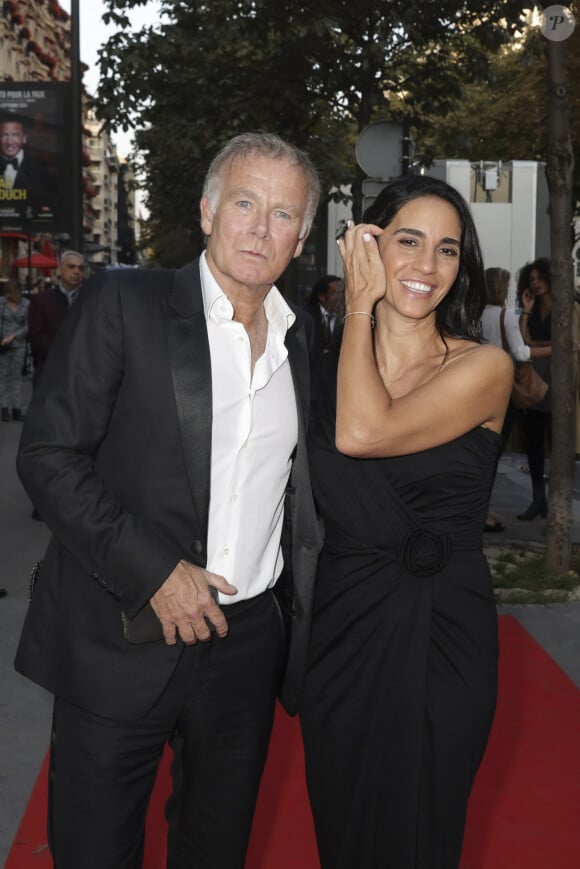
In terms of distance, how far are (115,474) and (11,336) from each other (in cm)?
1292

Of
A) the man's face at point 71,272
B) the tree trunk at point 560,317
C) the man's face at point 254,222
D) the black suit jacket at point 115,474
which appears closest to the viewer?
the black suit jacket at point 115,474

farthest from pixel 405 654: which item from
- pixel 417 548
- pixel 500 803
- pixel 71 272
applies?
pixel 71 272

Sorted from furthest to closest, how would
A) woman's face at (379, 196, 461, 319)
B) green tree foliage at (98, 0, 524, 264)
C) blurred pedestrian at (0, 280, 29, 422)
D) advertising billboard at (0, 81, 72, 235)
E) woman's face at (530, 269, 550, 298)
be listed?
blurred pedestrian at (0, 280, 29, 422) → advertising billboard at (0, 81, 72, 235) → green tree foliage at (98, 0, 524, 264) → woman's face at (530, 269, 550, 298) → woman's face at (379, 196, 461, 319)

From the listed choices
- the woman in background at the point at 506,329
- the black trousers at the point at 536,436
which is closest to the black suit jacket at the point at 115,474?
the woman in background at the point at 506,329

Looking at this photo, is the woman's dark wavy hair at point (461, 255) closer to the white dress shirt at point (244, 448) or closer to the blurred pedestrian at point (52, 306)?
the white dress shirt at point (244, 448)

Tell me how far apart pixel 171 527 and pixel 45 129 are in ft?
34.1

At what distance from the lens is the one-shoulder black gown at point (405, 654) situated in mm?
2588

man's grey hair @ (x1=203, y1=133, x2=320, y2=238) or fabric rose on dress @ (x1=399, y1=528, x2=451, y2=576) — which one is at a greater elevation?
man's grey hair @ (x1=203, y1=133, x2=320, y2=238)

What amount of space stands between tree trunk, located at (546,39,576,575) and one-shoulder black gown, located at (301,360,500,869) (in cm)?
460

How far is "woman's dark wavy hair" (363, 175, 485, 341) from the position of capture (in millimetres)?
2775

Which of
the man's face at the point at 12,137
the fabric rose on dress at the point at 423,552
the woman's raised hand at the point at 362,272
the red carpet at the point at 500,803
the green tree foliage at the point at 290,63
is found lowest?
the red carpet at the point at 500,803

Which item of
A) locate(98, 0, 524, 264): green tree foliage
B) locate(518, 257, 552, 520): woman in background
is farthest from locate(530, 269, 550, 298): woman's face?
locate(98, 0, 524, 264): green tree foliage

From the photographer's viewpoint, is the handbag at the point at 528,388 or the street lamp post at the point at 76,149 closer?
the handbag at the point at 528,388

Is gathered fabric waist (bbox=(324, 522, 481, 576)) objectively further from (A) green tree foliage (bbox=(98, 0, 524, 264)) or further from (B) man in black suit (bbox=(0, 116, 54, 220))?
(B) man in black suit (bbox=(0, 116, 54, 220))
